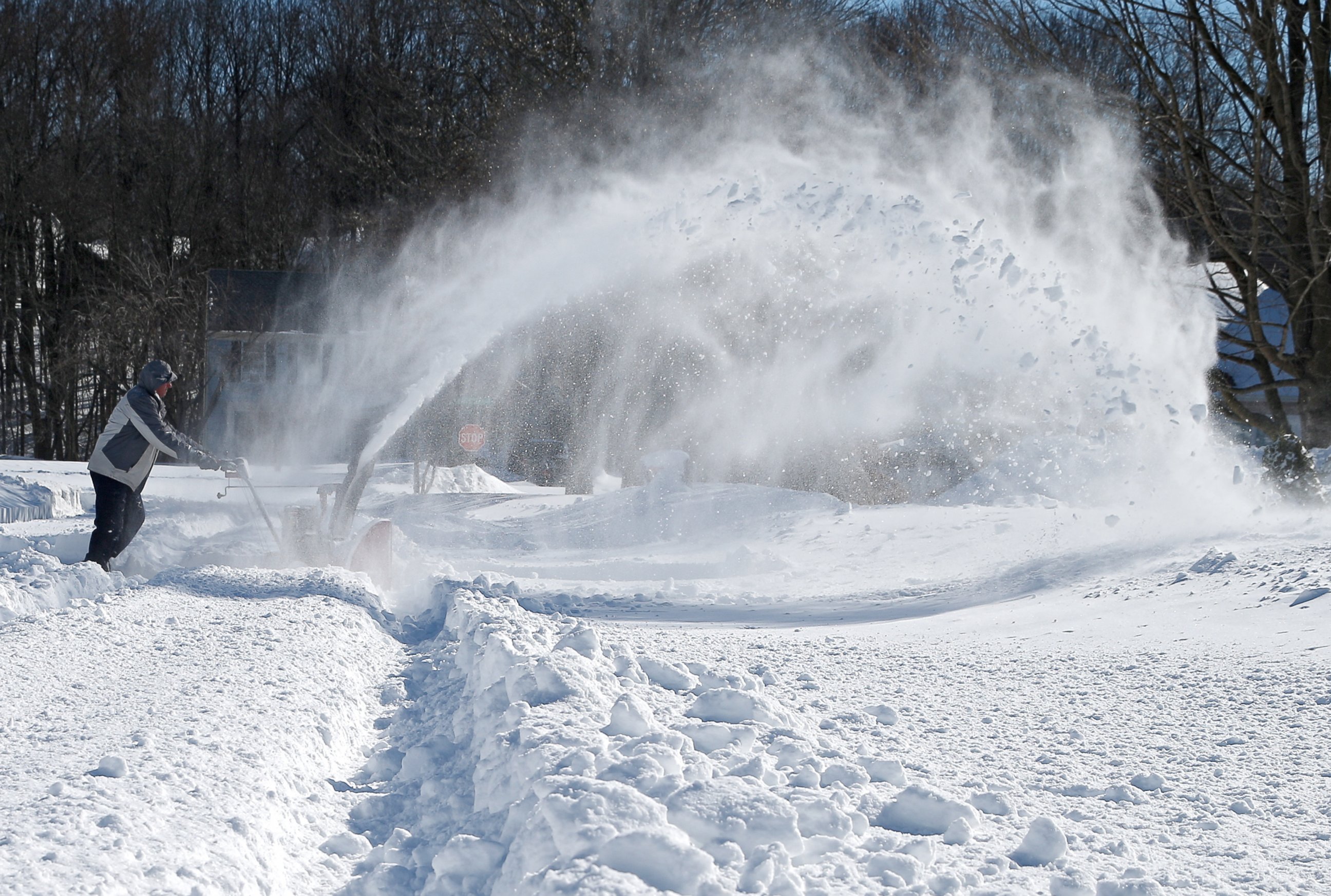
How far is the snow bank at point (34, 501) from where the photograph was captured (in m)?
12.7

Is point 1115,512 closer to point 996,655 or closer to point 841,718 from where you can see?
point 996,655

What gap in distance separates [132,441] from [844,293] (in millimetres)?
7086

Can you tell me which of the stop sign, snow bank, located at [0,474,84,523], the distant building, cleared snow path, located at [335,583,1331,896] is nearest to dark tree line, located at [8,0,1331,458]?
the distant building

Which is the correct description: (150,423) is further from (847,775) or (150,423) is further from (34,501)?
(34,501)

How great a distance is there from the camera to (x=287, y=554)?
796cm

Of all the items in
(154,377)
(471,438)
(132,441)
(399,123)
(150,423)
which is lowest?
(132,441)

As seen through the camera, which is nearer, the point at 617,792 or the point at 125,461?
the point at 617,792

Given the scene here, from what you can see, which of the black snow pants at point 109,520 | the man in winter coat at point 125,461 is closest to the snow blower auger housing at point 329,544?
the man in winter coat at point 125,461

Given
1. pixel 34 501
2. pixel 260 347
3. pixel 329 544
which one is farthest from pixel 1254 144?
pixel 260 347

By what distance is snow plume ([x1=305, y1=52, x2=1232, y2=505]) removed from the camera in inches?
379

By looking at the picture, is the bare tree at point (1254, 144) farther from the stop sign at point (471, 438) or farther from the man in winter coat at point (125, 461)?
the stop sign at point (471, 438)

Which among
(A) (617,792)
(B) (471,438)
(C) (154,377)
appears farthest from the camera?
(B) (471,438)

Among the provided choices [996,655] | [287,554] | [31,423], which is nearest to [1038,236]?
[996,655]

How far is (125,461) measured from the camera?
A: 7555 mm
